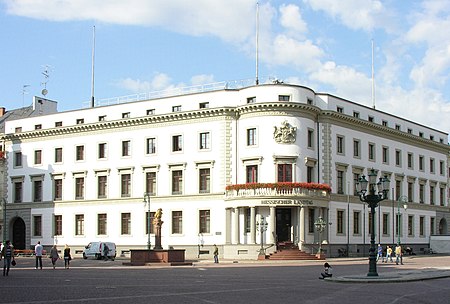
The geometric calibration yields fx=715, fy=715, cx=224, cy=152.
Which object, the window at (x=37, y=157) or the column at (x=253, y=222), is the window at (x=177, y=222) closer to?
the column at (x=253, y=222)

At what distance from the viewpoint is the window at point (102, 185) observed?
74.9 metres

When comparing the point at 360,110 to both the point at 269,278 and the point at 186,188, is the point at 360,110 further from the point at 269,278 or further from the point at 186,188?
the point at 269,278

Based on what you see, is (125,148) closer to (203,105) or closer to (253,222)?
(203,105)

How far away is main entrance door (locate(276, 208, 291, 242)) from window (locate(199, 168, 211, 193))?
24.5ft

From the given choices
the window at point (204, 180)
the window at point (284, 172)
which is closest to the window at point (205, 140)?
the window at point (204, 180)

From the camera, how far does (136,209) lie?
72.2 meters

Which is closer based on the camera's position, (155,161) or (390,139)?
(155,161)

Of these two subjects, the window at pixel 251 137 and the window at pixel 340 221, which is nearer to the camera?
the window at pixel 251 137

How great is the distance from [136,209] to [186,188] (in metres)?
6.33

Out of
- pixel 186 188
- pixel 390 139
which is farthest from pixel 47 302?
pixel 390 139

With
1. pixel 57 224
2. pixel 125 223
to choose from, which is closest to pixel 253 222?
pixel 125 223

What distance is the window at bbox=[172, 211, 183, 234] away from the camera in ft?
229

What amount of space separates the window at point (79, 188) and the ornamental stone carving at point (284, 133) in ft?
77.0

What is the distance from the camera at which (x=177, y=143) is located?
231 feet
